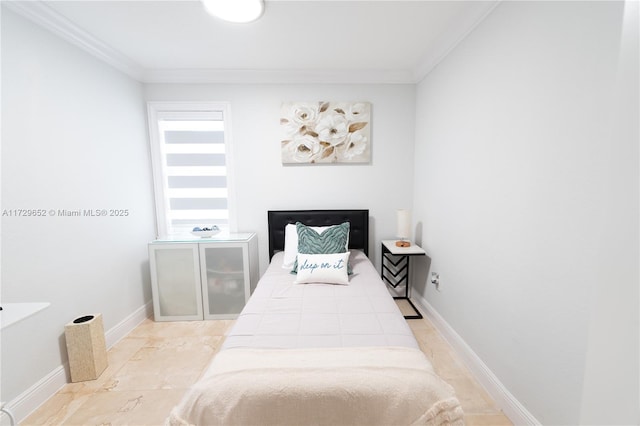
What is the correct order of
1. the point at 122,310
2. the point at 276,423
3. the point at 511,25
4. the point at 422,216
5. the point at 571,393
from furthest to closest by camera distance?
the point at 422,216, the point at 122,310, the point at 511,25, the point at 571,393, the point at 276,423

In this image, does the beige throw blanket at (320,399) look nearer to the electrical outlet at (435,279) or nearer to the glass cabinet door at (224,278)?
the electrical outlet at (435,279)

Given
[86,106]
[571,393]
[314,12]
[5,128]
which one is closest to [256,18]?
[314,12]

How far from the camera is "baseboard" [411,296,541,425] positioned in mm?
1464

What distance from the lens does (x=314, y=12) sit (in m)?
1.77

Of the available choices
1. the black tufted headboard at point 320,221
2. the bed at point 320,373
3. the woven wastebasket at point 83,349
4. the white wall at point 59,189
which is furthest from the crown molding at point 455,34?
the woven wastebasket at point 83,349

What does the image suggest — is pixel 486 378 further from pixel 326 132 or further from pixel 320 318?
pixel 326 132

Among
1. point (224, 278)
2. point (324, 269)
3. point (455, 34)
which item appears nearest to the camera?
point (455, 34)

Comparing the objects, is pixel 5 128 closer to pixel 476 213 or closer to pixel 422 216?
pixel 476 213

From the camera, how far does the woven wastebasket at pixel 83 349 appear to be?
6.06ft

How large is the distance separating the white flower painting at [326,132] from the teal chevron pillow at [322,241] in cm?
83

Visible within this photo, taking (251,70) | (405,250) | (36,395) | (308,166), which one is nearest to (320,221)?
(308,166)

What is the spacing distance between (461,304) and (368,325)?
100 cm

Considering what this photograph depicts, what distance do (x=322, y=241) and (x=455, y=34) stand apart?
195 cm

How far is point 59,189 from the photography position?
184cm
